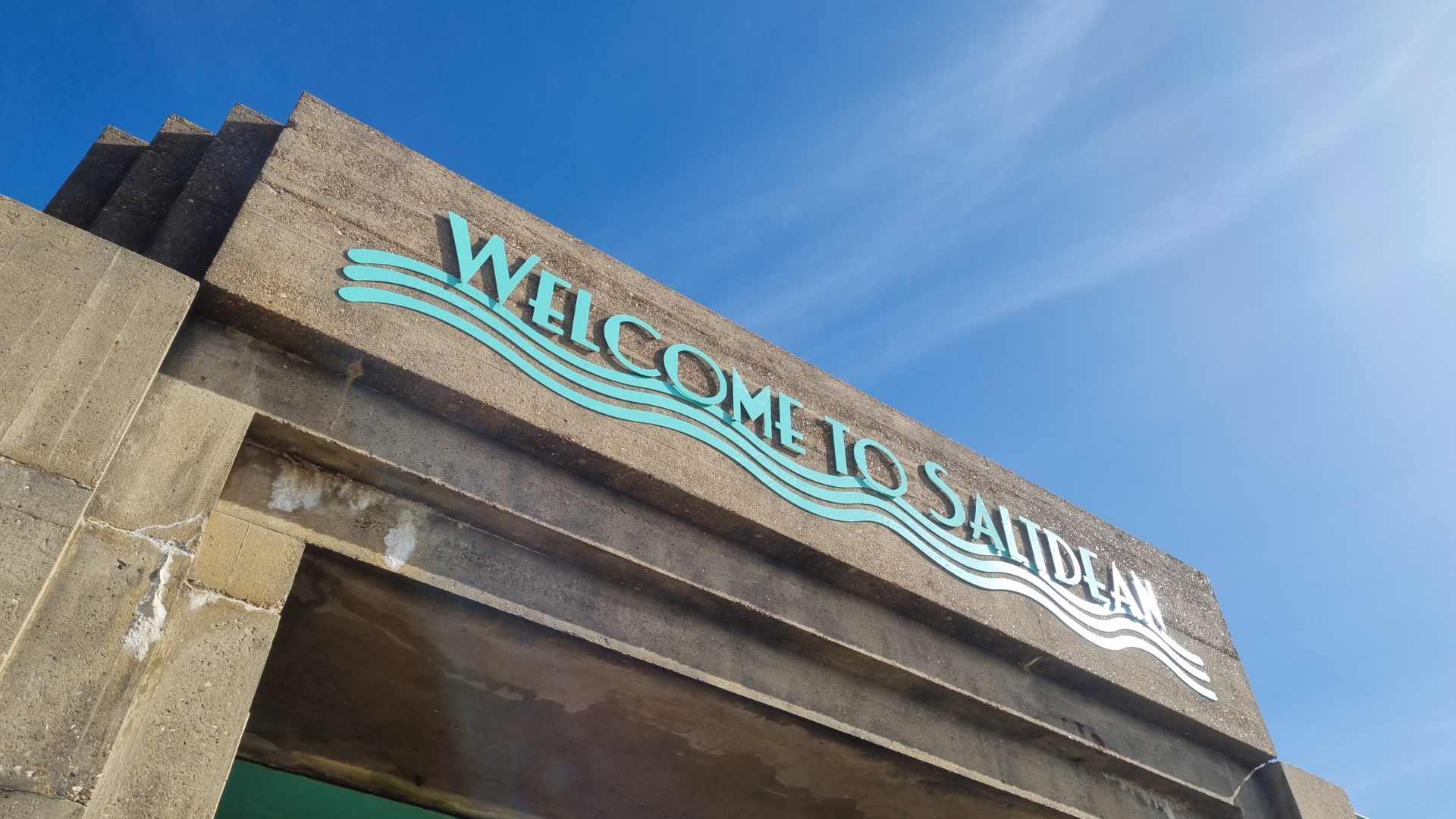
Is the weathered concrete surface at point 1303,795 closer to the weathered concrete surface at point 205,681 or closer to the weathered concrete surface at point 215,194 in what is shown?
the weathered concrete surface at point 205,681

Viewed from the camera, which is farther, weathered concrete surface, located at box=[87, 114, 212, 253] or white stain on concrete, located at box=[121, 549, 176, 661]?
weathered concrete surface, located at box=[87, 114, 212, 253]

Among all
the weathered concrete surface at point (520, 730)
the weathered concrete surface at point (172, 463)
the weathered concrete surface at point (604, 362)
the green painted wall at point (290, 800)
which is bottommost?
the green painted wall at point (290, 800)

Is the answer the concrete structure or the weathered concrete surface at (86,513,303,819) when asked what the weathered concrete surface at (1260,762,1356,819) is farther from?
the weathered concrete surface at (86,513,303,819)

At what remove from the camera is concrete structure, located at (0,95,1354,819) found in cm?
379

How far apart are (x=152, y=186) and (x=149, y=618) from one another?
111 inches

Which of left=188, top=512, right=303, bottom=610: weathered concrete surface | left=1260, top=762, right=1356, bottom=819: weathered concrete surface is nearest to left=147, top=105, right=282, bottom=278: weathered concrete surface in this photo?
left=188, top=512, right=303, bottom=610: weathered concrete surface

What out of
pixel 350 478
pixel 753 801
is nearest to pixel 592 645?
pixel 350 478

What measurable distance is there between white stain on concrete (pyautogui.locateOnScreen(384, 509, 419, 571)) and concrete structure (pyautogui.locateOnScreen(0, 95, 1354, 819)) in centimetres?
3

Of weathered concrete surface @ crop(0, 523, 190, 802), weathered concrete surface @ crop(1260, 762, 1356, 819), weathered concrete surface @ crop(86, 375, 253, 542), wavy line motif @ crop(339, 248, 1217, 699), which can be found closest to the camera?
weathered concrete surface @ crop(0, 523, 190, 802)

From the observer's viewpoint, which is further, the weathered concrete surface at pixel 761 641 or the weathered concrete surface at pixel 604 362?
the weathered concrete surface at pixel 604 362

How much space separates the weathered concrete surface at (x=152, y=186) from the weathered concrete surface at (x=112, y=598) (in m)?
1.32

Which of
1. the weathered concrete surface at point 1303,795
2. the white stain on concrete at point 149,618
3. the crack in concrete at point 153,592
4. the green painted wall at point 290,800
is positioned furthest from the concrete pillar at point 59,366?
the weathered concrete surface at point 1303,795

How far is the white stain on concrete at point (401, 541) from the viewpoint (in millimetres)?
4562

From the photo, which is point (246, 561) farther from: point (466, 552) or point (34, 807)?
point (34, 807)
